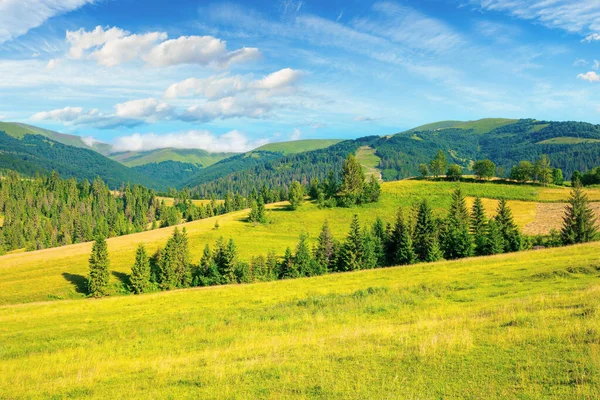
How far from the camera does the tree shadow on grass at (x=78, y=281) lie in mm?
72894

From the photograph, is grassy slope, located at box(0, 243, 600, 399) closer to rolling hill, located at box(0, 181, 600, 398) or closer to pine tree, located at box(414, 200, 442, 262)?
rolling hill, located at box(0, 181, 600, 398)

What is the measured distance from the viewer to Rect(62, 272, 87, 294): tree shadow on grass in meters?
72.9

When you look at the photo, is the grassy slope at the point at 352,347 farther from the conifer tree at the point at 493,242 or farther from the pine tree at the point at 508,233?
the pine tree at the point at 508,233

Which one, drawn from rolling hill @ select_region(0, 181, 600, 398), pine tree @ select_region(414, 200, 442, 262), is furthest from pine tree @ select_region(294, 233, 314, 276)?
rolling hill @ select_region(0, 181, 600, 398)

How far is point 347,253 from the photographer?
77.4 metres

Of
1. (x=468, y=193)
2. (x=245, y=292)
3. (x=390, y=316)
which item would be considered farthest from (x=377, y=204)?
(x=390, y=316)

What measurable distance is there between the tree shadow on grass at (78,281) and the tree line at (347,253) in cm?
344

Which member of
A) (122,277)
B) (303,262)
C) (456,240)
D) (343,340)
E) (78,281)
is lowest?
(122,277)

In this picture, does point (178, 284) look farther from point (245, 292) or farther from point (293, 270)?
point (245, 292)

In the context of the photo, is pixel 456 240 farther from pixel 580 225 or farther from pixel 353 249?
pixel 580 225

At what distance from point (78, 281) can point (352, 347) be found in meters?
81.7

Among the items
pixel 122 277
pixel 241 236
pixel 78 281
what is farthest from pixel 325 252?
pixel 78 281

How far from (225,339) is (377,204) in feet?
399

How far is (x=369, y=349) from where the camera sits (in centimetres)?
1554
